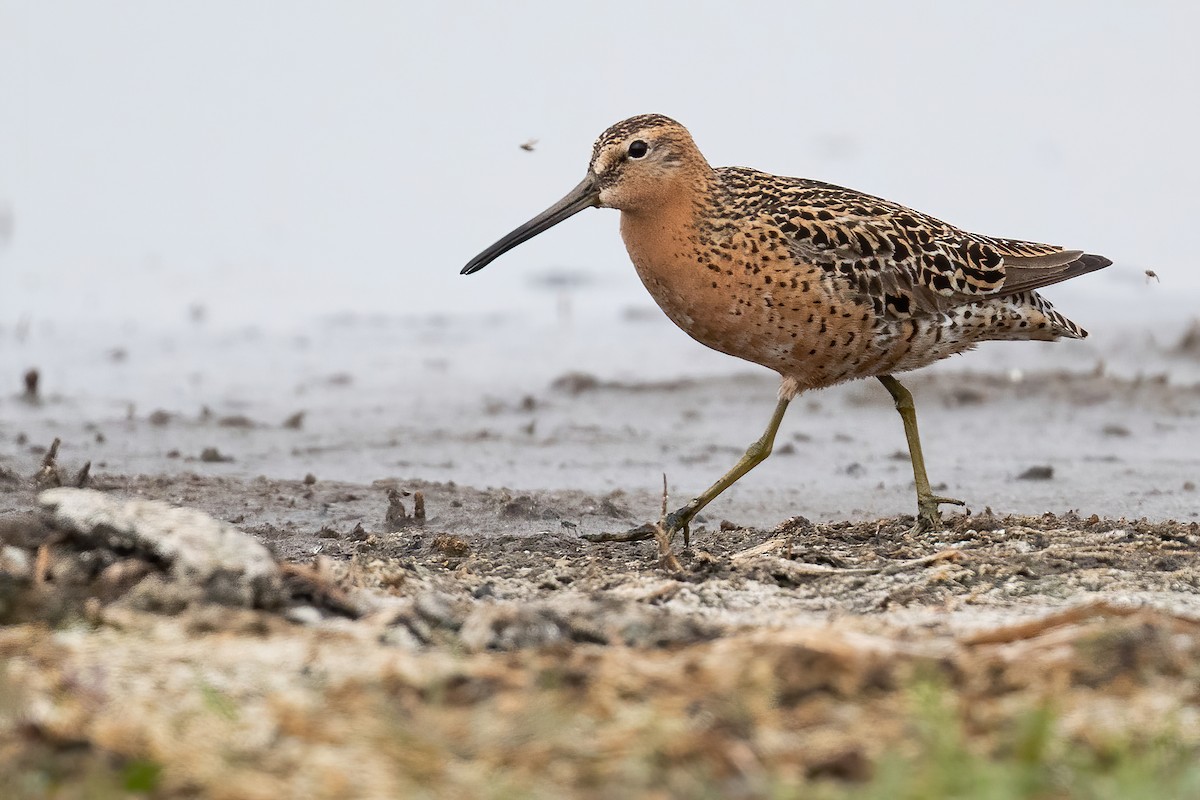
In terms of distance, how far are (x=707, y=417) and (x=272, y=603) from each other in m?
5.63

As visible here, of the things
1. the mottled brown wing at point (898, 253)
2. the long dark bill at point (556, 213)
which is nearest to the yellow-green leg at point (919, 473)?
the mottled brown wing at point (898, 253)

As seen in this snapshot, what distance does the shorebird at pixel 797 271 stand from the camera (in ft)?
18.3

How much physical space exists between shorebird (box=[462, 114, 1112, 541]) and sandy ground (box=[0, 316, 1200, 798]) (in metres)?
0.66

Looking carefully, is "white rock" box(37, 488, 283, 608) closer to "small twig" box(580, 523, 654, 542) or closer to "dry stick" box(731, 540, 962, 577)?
"dry stick" box(731, 540, 962, 577)

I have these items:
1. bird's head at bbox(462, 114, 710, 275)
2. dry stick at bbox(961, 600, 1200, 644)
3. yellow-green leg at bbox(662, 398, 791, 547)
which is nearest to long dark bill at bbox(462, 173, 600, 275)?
bird's head at bbox(462, 114, 710, 275)

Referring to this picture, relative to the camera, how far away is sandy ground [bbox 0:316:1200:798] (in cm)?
271

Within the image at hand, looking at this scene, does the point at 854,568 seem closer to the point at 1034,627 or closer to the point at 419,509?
the point at 1034,627

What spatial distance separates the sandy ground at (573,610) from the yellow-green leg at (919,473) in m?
0.15

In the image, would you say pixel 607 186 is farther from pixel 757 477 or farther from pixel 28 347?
pixel 28 347

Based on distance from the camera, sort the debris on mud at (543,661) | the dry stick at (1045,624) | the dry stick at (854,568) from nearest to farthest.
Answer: the debris on mud at (543,661) → the dry stick at (1045,624) → the dry stick at (854,568)

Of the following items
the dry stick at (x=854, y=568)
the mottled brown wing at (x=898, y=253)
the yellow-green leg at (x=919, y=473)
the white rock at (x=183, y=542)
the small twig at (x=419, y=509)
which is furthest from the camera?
the small twig at (x=419, y=509)

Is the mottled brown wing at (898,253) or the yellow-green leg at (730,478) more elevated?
the mottled brown wing at (898,253)

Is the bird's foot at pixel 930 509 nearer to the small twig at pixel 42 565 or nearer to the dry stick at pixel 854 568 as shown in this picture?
the dry stick at pixel 854 568

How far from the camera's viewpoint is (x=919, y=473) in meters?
6.05
